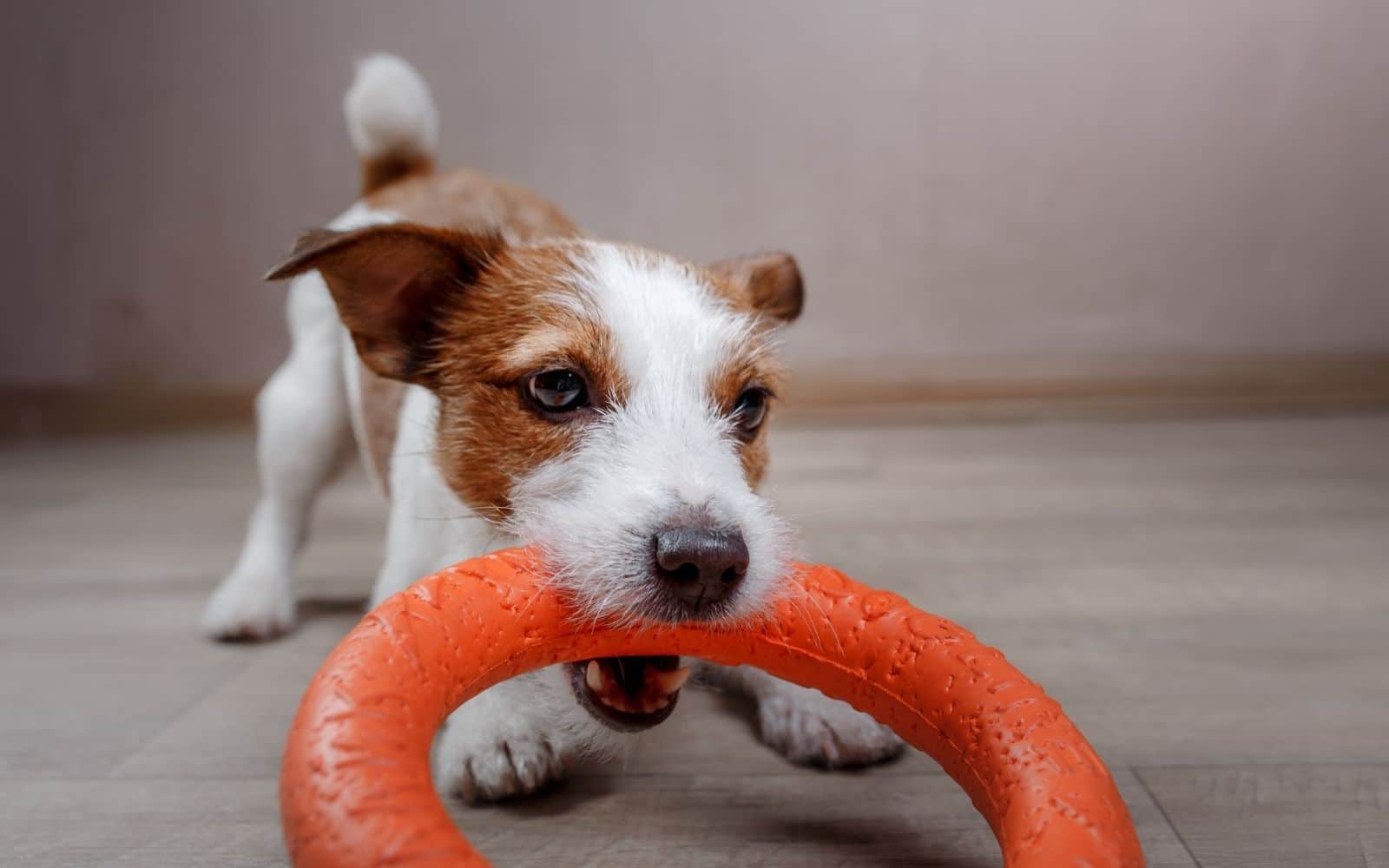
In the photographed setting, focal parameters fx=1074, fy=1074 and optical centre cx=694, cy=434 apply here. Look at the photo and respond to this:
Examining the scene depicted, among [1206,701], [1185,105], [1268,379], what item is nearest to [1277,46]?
[1185,105]

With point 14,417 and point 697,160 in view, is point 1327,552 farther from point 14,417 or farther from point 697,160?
point 14,417

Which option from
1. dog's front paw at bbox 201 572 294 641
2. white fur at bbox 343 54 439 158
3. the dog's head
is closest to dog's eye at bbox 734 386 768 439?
the dog's head

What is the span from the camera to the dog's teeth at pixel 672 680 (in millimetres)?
1151

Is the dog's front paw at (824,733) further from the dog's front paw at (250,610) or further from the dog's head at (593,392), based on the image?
the dog's front paw at (250,610)

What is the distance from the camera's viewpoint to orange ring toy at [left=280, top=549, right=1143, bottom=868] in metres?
0.77

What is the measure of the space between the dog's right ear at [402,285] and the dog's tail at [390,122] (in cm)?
92

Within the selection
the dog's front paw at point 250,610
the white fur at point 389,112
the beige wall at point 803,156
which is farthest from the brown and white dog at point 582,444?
the beige wall at point 803,156

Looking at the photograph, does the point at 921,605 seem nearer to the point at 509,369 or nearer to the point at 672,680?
the point at 672,680

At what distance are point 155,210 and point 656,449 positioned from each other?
343 cm

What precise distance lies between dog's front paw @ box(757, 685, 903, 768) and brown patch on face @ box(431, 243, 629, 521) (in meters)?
0.44

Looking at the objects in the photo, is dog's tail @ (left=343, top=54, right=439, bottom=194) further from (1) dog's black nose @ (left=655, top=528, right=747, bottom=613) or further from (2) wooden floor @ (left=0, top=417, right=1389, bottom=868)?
(1) dog's black nose @ (left=655, top=528, right=747, bottom=613)

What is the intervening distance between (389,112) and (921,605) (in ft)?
4.69

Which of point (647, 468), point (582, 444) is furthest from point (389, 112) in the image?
point (647, 468)

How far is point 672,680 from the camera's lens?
115 centimetres
